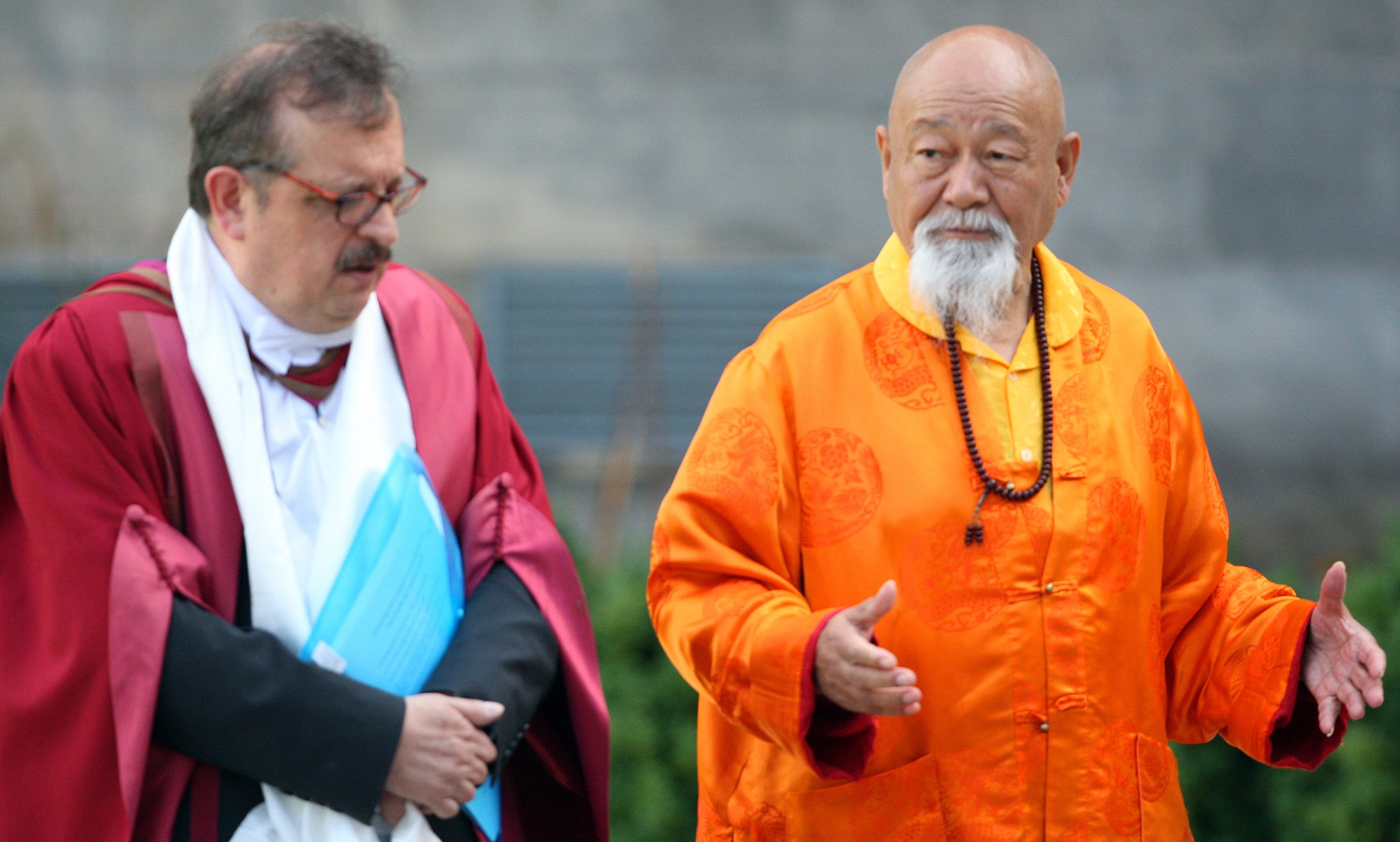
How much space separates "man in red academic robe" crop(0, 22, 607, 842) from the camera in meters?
2.41

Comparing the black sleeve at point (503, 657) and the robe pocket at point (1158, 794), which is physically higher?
the black sleeve at point (503, 657)

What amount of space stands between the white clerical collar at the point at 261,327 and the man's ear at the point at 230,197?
0.06 meters

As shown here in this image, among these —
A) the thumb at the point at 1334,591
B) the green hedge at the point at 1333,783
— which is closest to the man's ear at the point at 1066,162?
the thumb at the point at 1334,591

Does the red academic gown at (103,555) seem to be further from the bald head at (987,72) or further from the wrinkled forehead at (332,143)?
the bald head at (987,72)

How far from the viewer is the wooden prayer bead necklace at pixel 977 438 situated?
267 cm

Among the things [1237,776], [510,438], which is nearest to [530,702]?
[510,438]

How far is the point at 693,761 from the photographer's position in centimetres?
480

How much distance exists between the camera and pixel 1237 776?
487cm

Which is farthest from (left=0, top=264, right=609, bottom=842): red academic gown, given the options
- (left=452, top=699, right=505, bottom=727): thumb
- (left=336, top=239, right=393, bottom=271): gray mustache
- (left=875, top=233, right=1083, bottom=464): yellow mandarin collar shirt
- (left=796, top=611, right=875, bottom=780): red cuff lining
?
(left=875, top=233, right=1083, bottom=464): yellow mandarin collar shirt

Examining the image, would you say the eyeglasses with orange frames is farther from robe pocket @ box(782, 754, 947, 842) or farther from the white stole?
robe pocket @ box(782, 754, 947, 842)

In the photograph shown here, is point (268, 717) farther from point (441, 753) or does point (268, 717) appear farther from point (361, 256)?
point (361, 256)

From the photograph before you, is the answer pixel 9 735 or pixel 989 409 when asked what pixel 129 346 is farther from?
pixel 989 409

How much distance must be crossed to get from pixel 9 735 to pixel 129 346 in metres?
0.62

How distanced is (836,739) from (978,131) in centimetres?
104
